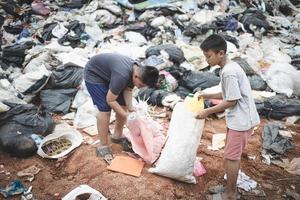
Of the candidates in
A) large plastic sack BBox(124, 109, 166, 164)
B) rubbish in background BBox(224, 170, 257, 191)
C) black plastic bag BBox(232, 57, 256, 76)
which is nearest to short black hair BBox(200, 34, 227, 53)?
large plastic sack BBox(124, 109, 166, 164)

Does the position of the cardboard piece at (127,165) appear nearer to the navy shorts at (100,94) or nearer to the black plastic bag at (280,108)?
the navy shorts at (100,94)

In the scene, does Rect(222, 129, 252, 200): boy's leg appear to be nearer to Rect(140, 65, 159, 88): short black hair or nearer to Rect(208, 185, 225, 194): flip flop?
Rect(208, 185, 225, 194): flip flop

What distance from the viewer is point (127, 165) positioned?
3217 mm

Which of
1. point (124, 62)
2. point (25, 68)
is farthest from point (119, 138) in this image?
point (25, 68)

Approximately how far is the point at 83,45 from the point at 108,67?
296cm

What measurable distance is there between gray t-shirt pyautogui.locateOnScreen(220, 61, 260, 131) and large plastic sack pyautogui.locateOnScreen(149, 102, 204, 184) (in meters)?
0.34

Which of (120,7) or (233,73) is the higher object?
(233,73)

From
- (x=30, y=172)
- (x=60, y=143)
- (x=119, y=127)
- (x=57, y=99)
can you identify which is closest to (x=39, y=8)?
(x=57, y=99)

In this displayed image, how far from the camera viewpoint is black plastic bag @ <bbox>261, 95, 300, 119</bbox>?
173 inches

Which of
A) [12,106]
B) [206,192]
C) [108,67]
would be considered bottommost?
[206,192]

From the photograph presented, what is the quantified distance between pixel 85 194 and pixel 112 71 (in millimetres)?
1044

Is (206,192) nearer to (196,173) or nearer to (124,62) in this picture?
(196,173)

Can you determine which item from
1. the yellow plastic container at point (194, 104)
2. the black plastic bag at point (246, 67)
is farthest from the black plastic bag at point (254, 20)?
the yellow plastic container at point (194, 104)

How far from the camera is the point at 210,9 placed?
24.0 ft
